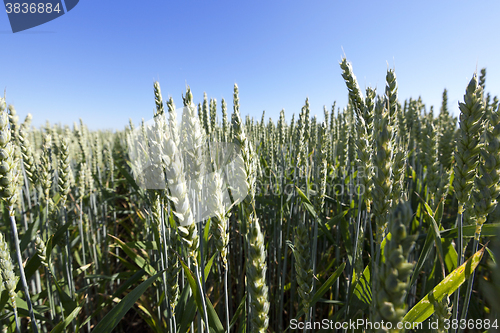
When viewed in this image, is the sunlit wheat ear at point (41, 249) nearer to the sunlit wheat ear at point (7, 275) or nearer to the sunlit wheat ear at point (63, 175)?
the sunlit wheat ear at point (7, 275)

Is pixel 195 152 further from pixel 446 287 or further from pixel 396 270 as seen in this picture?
pixel 446 287

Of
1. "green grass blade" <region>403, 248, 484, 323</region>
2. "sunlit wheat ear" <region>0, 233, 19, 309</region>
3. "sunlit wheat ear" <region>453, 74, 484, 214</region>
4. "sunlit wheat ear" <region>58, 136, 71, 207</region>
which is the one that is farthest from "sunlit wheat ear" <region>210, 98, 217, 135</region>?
"green grass blade" <region>403, 248, 484, 323</region>

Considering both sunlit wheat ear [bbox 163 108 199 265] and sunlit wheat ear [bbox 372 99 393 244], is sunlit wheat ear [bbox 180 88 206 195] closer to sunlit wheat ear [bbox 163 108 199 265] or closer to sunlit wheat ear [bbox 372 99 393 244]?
sunlit wheat ear [bbox 163 108 199 265]

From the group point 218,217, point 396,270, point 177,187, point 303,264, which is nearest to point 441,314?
point 303,264

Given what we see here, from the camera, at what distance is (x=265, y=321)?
0.66m

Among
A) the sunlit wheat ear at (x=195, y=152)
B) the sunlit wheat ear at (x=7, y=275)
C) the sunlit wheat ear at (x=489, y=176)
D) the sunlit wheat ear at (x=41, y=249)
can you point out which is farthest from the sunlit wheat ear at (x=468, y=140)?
the sunlit wheat ear at (x=41, y=249)

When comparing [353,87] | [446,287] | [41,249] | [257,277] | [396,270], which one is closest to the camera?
→ [396,270]

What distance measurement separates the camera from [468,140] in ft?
2.64

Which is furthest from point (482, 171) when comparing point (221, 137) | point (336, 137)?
point (336, 137)

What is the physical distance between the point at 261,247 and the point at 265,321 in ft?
0.73

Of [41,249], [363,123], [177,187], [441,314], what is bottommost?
[441,314]

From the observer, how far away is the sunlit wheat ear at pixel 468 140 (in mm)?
791

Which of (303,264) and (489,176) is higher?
(489,176)

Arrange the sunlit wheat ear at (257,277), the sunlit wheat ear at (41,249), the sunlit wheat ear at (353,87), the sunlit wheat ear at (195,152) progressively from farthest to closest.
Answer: the sunlit wheat ear at (41,249)
the sunlit wheat ear at (353,87)
the sunlit wheat ear at (195,152)
the sunlit wheat ear at (257,277)
